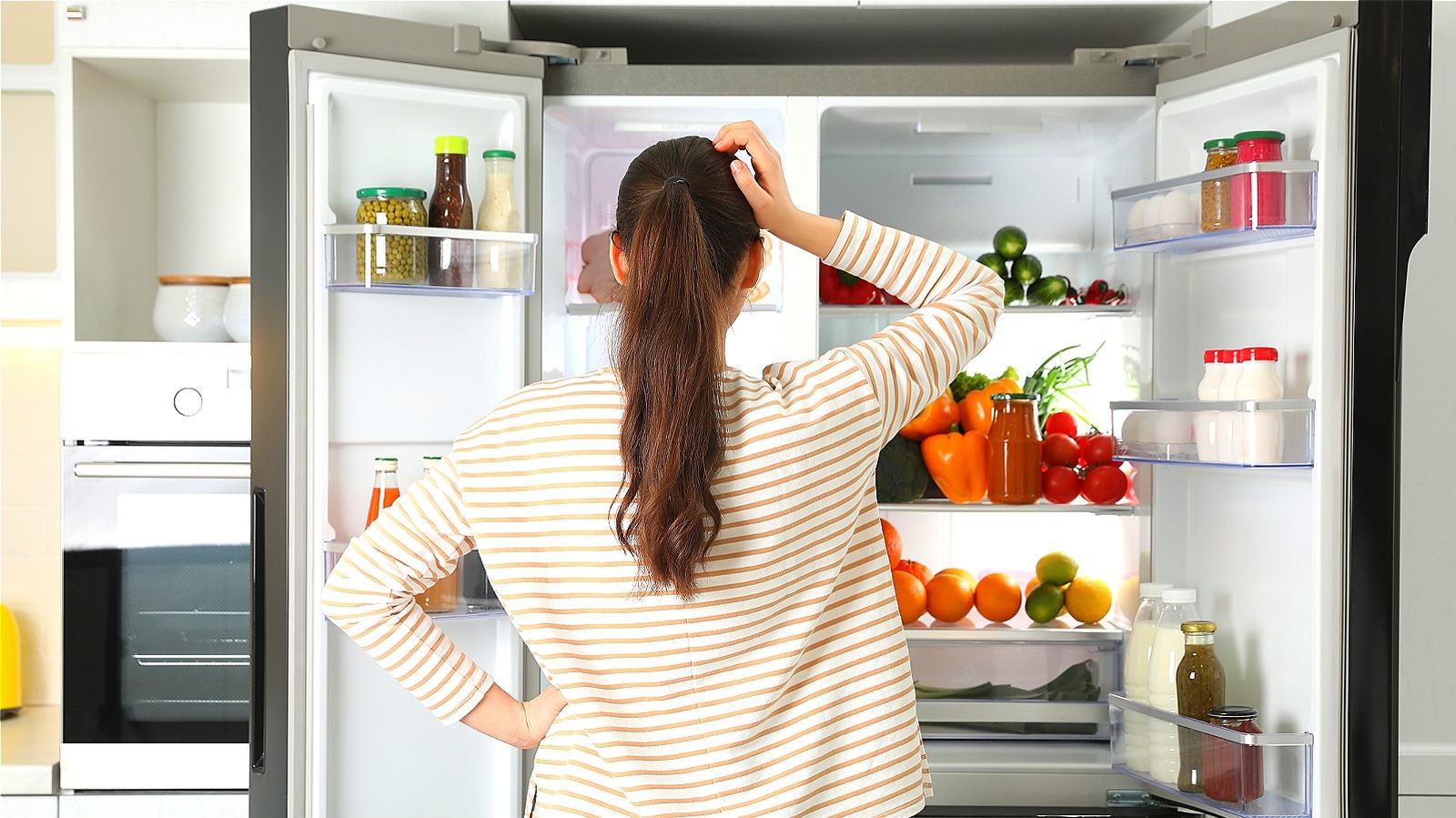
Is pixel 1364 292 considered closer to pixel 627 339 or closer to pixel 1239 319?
pixel 1239 319

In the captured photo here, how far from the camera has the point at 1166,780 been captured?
1640 millimetres

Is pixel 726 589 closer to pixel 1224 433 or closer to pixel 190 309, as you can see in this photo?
pixel 1224 433

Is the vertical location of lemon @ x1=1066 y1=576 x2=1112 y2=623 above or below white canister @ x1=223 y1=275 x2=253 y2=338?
below

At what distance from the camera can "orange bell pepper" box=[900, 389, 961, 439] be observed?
193 centimetres

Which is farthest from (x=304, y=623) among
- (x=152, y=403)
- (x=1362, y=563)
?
(x=1362, y=563)

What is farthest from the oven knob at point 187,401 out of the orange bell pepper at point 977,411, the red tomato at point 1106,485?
the red tomato at point 1106,485

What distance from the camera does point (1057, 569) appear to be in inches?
78.4

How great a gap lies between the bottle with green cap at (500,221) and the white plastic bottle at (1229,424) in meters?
1.05

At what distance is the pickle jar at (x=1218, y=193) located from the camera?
5.01ft

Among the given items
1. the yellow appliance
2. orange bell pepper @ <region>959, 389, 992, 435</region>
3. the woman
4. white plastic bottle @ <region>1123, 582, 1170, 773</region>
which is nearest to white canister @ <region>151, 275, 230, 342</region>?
the yellow appliance

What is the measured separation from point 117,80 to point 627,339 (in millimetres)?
1756

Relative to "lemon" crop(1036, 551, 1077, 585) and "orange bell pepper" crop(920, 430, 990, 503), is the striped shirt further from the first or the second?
"lemon" crop(1036, 551, 1077, 585)

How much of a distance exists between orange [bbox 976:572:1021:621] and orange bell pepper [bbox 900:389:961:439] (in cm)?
30

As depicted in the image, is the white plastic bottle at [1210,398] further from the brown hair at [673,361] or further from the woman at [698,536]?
the brown hair at [673,361]
